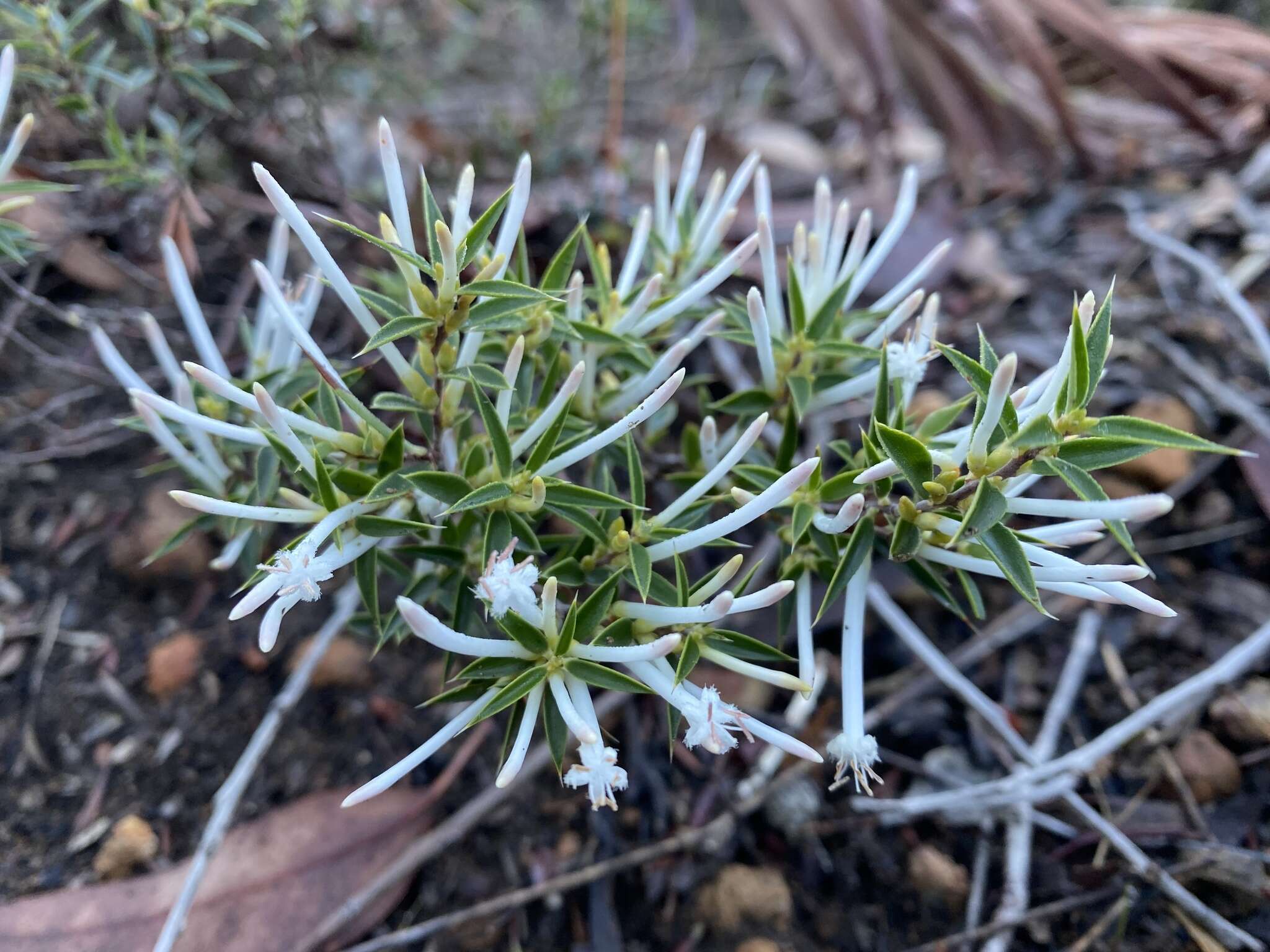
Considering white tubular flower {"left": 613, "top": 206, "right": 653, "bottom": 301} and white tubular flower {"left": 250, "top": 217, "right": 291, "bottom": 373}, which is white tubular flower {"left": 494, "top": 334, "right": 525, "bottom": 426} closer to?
white tubular flower {"left": 613, "top": 206, "right": 653, "bottom": 301}

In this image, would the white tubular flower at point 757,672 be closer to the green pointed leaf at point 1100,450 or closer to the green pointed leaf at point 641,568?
the green pointed leaf at point 641,568

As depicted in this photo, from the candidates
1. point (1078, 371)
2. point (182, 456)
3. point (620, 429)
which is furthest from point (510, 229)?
point (1078, 371)

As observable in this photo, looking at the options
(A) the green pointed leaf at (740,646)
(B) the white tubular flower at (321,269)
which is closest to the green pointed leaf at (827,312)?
(A) the green pointed leaf at (740,646)

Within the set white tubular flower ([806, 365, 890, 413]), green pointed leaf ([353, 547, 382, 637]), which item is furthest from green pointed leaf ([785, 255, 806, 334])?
green pointed leaf ([353, 547, 382, 637])

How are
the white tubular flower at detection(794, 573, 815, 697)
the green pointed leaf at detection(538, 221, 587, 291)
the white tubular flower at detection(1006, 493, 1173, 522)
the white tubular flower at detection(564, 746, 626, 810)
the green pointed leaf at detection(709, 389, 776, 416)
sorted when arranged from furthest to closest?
the green pointed leaf at detection(709, 389, 776, 416) → the green pointed leaf at detection(538, 221, 587, 291) → the white tubular flower at detection(794, 573, 815, 697) → the white tubular flower at detection(564, 746, 626, 810) → the white tubular flower at detection(1006, 493, 1173, 522)

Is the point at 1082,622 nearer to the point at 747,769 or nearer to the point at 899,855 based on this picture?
the point at 899,855

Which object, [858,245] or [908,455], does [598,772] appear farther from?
[858,245]

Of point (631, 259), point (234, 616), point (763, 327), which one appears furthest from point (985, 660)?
point (234, 616)
